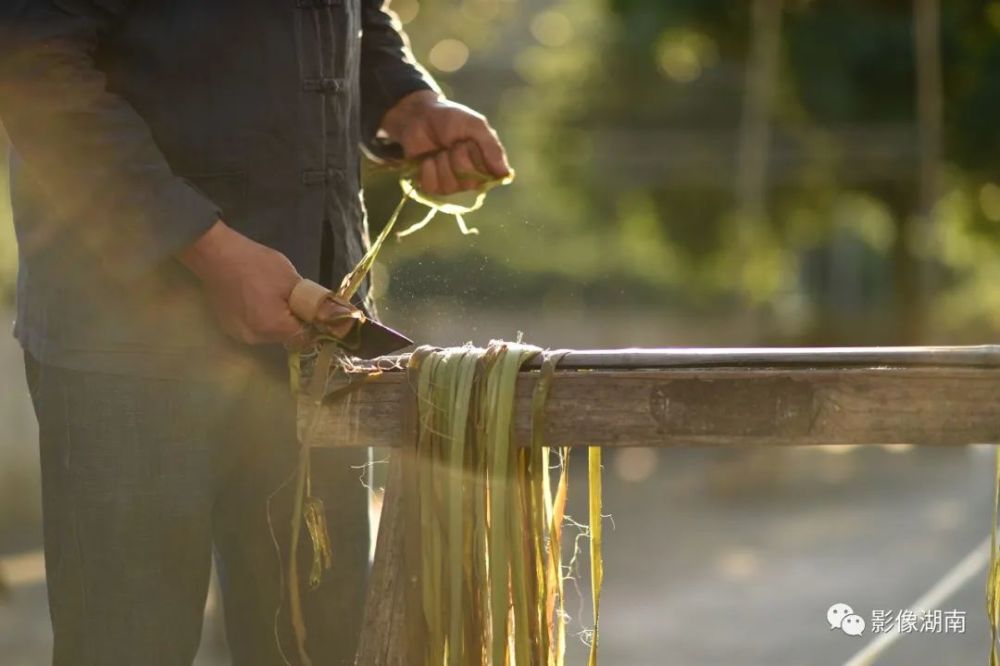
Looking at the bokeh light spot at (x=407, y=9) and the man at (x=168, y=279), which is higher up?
the bokeh light spot at (x=407, y=9)

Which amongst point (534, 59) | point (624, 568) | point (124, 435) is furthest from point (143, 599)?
point (534, 59)

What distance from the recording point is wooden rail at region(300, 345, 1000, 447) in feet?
5.98

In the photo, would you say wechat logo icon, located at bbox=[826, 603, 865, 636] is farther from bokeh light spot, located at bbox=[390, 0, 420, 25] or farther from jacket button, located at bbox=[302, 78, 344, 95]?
bokeh light spot, located at bbox=[390, 0, 420, 25]

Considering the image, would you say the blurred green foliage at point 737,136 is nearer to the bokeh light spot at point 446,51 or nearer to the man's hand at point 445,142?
the bokeh light spot at point 446,51

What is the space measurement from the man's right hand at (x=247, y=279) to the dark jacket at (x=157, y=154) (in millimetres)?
29

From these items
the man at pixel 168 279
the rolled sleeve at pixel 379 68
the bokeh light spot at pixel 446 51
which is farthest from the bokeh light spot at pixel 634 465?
the man at pixel 168 279

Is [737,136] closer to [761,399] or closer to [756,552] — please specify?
[756,552]

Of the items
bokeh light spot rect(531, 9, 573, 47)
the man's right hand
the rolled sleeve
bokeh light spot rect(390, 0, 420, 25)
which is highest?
bokeh light spot rect(531, 9, 573, 47)

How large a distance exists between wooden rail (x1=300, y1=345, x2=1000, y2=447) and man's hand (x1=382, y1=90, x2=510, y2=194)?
539mm

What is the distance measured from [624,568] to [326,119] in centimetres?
799

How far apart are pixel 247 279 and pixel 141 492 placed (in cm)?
29

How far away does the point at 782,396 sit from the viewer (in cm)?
183

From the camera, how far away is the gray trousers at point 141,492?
75.4 inches

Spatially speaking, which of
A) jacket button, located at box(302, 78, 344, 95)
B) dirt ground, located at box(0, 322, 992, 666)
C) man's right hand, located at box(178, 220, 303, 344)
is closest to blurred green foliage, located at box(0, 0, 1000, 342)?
dirt ground, located at box(0, 322, 992, 666)
